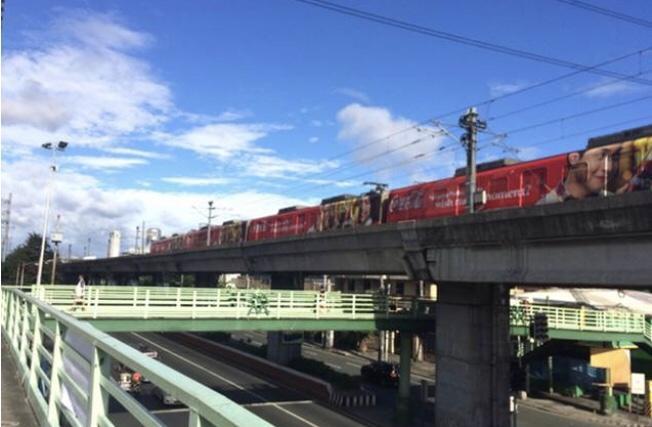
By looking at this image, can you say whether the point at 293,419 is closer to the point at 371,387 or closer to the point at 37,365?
the point at 371,387

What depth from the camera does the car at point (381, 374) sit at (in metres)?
42.9

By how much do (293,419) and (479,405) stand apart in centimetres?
951

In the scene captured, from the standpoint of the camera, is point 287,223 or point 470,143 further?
point 287,223

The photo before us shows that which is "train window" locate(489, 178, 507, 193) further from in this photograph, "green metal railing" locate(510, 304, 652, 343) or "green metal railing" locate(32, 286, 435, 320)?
"green metal railing" locate(510, 304, 652, 343)

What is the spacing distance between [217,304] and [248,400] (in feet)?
28.1

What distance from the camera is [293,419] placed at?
30.2m

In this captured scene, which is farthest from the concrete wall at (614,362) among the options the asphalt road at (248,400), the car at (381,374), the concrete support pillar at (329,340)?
the concrete support pillar at (329,340)

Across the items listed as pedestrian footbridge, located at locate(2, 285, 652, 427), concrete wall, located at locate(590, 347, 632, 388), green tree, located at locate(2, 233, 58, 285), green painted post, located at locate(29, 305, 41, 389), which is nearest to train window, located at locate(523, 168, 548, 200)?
pedestrian footbridge, located at locate(2, 285, 652, 427)

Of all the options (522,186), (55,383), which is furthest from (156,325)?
(55,383)

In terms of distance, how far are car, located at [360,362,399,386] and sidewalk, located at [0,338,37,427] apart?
35684 millimetres

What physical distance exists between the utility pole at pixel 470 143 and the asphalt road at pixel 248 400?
12.5m

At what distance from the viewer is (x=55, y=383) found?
5.26 metres

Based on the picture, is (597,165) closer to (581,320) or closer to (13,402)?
(13,402)

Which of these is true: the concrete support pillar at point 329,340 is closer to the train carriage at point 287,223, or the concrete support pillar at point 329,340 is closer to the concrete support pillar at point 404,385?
the train carriage at point 287,223
